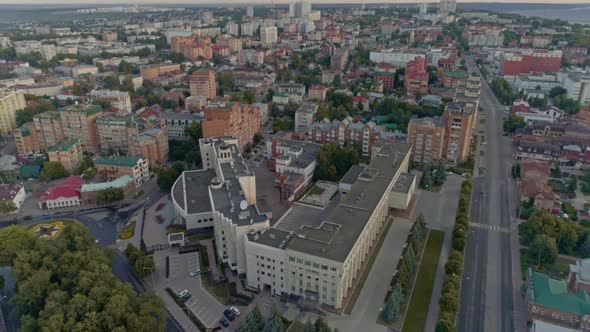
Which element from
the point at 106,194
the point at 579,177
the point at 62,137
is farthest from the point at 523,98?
the point at 62,137

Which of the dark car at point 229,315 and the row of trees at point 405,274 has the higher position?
the row of trees at point 405,274

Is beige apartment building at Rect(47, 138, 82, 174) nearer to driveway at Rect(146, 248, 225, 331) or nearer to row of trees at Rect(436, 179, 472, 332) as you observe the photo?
driveway at Rect(146, 248, 225, 331)

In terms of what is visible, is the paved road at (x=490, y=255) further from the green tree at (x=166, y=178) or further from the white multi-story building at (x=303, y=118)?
the green tree at (x=166, y=178)

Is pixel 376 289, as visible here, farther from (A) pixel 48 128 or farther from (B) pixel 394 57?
(B) pixel 394 57

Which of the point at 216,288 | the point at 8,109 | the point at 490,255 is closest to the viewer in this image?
the point at 216,288

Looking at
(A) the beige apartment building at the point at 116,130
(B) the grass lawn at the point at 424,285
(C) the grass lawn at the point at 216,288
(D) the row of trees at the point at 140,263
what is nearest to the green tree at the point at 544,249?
(B) the grass lawn at the point at 424,285

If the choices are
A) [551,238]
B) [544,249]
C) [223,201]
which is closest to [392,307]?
[544,249]
